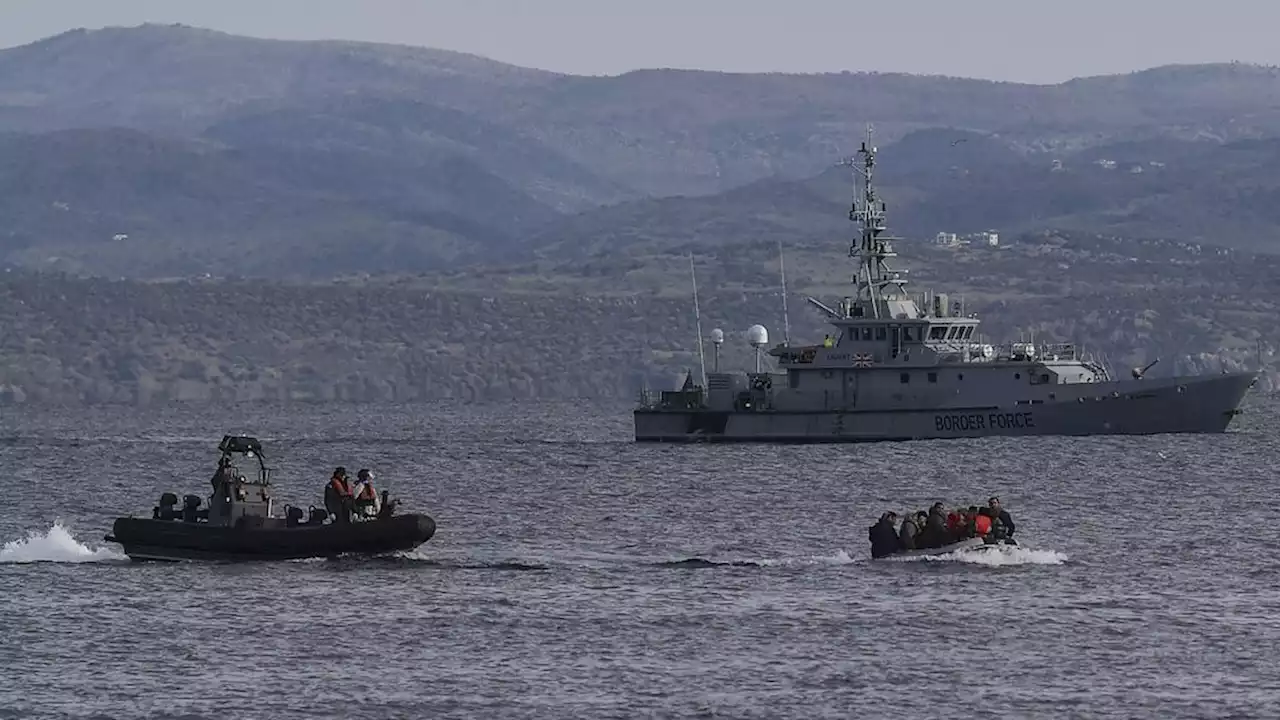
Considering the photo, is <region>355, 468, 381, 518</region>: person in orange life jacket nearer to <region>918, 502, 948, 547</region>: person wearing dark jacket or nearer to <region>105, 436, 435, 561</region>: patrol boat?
<region>105, 436, 435, 561</region>: patrol boat

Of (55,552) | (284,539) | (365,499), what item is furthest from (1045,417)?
(284,539)

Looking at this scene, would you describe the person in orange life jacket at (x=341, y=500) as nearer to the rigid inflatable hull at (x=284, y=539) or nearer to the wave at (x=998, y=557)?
the rigid inflatable hull at (x=284, y=539)

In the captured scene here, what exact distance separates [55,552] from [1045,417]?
59.4 meters

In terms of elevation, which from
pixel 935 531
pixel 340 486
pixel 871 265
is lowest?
pixel 935 531

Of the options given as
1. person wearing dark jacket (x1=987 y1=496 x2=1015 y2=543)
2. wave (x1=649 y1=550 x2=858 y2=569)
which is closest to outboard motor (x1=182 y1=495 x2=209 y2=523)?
wave (x1=649 y1=550 x2=858 y2=569)

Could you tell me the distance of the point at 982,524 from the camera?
66.8m

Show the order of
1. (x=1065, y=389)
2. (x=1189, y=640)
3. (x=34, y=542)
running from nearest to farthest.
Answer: (x=1189, y=640) < (x=34, y=542) < (x=1065, y=389)

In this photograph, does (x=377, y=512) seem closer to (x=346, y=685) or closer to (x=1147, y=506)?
(x=346, y=685)

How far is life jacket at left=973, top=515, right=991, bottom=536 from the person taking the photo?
6675 cm

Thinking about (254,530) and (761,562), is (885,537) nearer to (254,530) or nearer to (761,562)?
(761,562)

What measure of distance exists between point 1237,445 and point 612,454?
2874 centimetres

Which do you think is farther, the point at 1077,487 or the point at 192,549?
the point at 1077,487

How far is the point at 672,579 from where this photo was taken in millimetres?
65062

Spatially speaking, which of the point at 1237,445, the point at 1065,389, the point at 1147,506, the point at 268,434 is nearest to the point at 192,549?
the point at 1147,506
